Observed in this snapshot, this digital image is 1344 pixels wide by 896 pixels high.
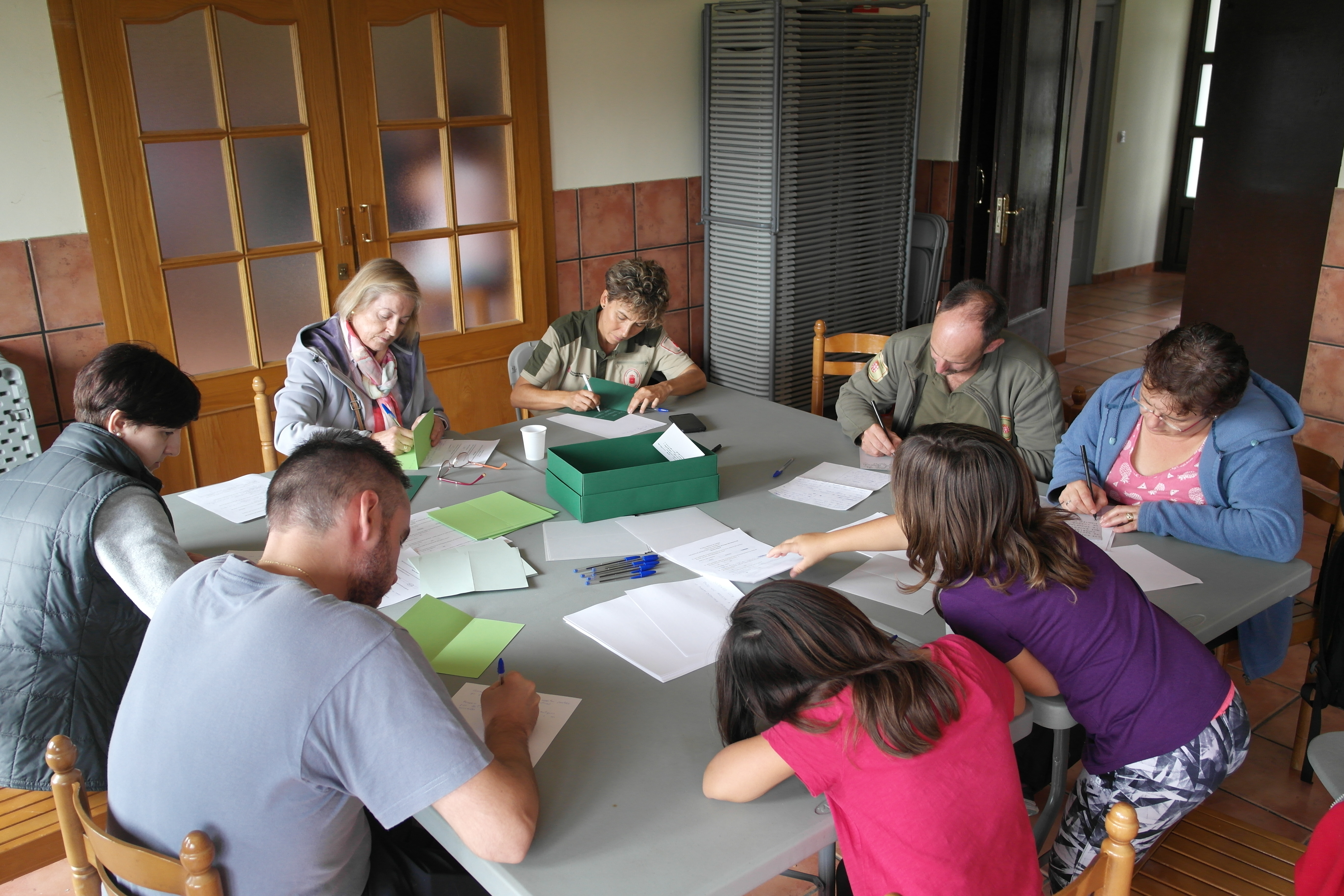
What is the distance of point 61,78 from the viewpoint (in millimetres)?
3182

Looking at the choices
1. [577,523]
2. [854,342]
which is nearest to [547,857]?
[577,523]

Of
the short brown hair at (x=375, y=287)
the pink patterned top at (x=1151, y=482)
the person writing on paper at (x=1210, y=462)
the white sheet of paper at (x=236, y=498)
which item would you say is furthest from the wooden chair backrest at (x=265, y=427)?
the pink patterned top at (x=1151, y=482)

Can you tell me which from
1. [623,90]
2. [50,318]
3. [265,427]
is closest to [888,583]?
[265,427]

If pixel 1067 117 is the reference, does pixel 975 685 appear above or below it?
below

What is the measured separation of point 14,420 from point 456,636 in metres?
2.17

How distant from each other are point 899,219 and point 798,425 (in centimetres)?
242

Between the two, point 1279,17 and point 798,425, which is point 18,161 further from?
point 1279,17

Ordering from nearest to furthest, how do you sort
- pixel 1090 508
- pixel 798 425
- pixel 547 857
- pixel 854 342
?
pixel 547 857 → pixel 1090 508 → pixel 798 425 → pixel 854 342

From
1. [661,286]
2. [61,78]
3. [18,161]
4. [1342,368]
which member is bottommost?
[1342,368]

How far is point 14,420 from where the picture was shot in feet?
10.5

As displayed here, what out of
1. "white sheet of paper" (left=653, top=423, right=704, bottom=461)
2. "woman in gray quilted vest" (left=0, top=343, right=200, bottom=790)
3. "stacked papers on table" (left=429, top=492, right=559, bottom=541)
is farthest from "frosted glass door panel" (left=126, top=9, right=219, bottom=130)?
"white sheet of paper" (left=653, top=423, right=704, bottom=461)

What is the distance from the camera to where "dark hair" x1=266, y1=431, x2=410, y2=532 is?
59.3 inches

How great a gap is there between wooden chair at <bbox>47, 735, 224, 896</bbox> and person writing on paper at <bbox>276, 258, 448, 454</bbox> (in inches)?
54.4

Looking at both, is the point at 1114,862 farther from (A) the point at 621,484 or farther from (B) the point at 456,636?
(A) the point at 621,484
